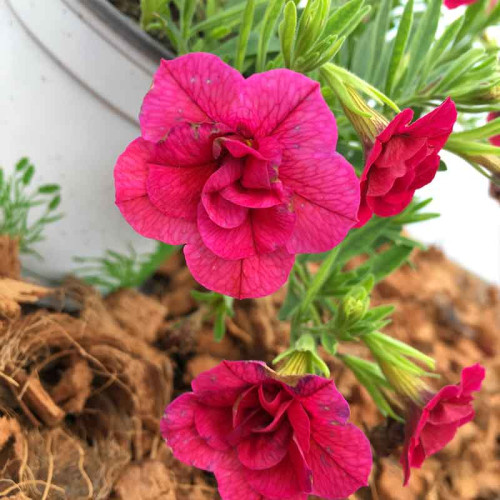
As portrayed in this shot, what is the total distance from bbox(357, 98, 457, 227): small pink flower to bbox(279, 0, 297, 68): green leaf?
0.15 meters

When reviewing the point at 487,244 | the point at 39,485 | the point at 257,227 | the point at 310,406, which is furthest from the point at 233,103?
the point at 487,244

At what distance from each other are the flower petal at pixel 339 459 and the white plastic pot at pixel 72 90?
0.45 meters

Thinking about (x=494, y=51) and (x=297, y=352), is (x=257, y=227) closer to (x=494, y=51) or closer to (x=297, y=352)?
(x=297, y=352)

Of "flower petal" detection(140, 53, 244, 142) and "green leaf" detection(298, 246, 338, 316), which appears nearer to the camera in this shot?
"flower petal" detection(140, 53, 244, 142)

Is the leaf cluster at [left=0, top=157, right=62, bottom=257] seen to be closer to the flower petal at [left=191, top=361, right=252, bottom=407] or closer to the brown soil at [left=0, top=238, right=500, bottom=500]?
the brown soil at [left=0, top=238, right=500, bottom=500]

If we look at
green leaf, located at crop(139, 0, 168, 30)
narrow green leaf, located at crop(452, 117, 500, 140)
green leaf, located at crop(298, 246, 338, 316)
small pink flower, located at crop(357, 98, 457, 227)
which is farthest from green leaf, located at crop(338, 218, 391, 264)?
green leaf, located at crop(139, 0, 168, 30)

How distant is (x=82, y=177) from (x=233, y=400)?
1.25 feet

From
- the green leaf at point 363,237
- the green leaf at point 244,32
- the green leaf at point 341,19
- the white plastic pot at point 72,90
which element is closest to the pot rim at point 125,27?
the white plastic pot at point 72,90

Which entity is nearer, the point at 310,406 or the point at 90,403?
the point at 310,406

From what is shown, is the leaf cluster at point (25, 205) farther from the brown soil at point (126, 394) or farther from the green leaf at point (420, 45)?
the green leaf at point (420, 45)

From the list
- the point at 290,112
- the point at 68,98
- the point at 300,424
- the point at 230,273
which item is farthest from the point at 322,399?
the point at 68,98

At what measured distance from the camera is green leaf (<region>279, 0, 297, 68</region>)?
0.53m

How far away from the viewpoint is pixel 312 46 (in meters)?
0.54

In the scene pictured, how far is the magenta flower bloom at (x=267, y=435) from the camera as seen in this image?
0.52 meters
